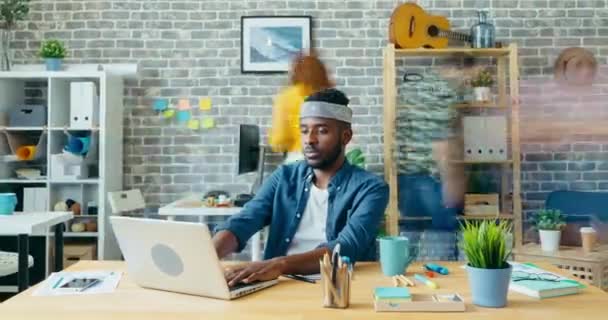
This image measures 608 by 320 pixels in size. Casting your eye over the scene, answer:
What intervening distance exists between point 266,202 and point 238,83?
2.21 meters

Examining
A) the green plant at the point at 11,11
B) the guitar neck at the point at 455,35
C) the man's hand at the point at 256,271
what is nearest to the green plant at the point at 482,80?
the guitar neck at the point at 455,35

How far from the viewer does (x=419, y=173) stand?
405cm

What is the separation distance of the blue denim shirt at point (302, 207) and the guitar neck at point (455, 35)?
2152 millimetres

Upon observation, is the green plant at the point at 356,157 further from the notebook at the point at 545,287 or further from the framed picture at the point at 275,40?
the notebook at the point at 545,287

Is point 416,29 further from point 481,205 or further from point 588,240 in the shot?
point 588,240

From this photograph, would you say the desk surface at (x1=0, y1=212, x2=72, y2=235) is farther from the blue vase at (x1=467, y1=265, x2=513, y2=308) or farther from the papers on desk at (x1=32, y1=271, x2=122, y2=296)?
the blue vase at (x1=467, y1=265, x2=513, y2=308)

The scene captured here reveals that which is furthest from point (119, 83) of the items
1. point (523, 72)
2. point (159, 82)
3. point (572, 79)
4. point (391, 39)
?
point (572, 79)

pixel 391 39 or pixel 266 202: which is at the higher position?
pixel 391 39

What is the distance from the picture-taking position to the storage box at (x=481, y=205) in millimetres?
3973

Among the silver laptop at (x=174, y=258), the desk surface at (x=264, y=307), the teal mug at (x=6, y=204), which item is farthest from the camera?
the teal mug at (x=6, y=204)

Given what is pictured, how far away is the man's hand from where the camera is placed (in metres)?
1.51

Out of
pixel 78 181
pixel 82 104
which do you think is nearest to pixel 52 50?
pixel 82 104

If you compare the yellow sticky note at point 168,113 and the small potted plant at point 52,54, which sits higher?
the small potted plant at point 52,54

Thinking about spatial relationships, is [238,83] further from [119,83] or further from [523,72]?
[523,72]
